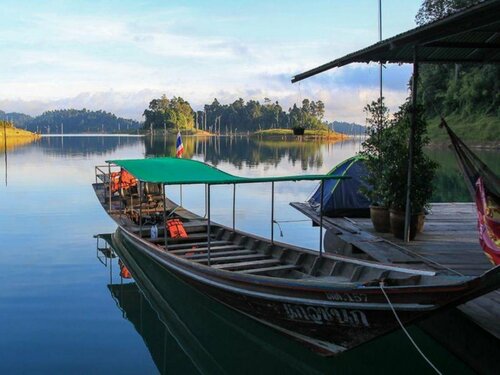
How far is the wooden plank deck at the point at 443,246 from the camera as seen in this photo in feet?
18.4

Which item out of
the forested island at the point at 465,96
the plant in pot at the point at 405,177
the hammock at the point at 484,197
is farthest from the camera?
the forested island at the point at 465,96

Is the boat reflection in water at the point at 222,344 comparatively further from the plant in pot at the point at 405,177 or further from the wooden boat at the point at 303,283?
the plant in pot at the point at 405,177

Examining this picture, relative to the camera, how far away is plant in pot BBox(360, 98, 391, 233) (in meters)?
9.64

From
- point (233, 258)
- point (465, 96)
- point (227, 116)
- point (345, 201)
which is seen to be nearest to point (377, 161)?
point (345, 201)

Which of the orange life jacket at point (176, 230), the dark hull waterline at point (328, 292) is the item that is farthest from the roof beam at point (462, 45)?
the orange life jacket at point (176, 230)

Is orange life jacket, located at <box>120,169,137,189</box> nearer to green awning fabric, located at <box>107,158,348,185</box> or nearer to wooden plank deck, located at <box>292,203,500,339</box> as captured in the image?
green awning fabric, located at <box>107,158,348,185</box>

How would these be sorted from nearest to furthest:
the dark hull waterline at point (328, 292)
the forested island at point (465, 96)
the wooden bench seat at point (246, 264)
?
the dark hull waterline at point (328, 292)
the wooden bench seat at point (246, 264)
the forested island at point (465, 96)

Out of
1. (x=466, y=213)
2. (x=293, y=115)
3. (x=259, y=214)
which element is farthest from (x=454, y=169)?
(x=293, y=115)

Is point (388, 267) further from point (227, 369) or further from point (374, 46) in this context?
point (374, 46)

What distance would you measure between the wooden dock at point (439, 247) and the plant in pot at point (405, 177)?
35 centimetres

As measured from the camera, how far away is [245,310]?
7.12 metres

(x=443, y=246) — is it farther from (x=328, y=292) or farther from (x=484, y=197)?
(x=328, y=292)

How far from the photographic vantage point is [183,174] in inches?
356

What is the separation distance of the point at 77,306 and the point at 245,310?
321cm
